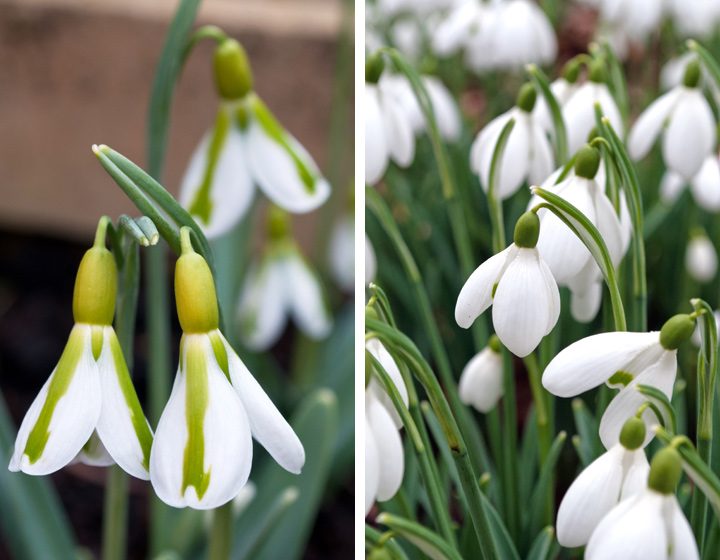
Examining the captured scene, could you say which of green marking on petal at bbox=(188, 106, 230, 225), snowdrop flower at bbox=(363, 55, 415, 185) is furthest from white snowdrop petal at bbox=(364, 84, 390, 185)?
green marking on petal at bbox=(188, 106, 230, 225)

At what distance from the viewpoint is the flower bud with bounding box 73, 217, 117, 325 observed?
0.48 meters

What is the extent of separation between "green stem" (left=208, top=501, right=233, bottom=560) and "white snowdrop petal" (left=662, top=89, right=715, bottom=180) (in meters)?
0.42

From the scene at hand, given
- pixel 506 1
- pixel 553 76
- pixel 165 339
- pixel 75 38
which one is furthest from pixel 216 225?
pixel 75 38

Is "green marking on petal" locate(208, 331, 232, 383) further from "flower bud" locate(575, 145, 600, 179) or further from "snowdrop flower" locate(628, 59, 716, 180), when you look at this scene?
"snowdrop flower" locate(628, 59, 716, 180)

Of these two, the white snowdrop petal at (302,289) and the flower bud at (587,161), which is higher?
the flower bud at (587,161)

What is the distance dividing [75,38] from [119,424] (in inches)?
50.9

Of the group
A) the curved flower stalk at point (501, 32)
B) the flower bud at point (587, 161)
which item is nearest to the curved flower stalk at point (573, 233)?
the flower bud at point (587, 161)

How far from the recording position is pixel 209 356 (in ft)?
1.53

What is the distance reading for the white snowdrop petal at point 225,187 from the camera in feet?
2.42

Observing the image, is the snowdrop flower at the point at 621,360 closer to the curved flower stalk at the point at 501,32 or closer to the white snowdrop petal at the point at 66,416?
the white snowdrop petal at the point at 66,416

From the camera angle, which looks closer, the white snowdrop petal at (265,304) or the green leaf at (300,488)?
the green leaf at (300,488)

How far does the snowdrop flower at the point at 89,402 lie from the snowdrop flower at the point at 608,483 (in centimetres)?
20

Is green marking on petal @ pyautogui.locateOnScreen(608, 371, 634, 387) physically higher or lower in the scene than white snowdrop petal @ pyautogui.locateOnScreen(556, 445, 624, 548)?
higher

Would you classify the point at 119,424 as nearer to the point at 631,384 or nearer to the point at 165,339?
the point at 631,384
